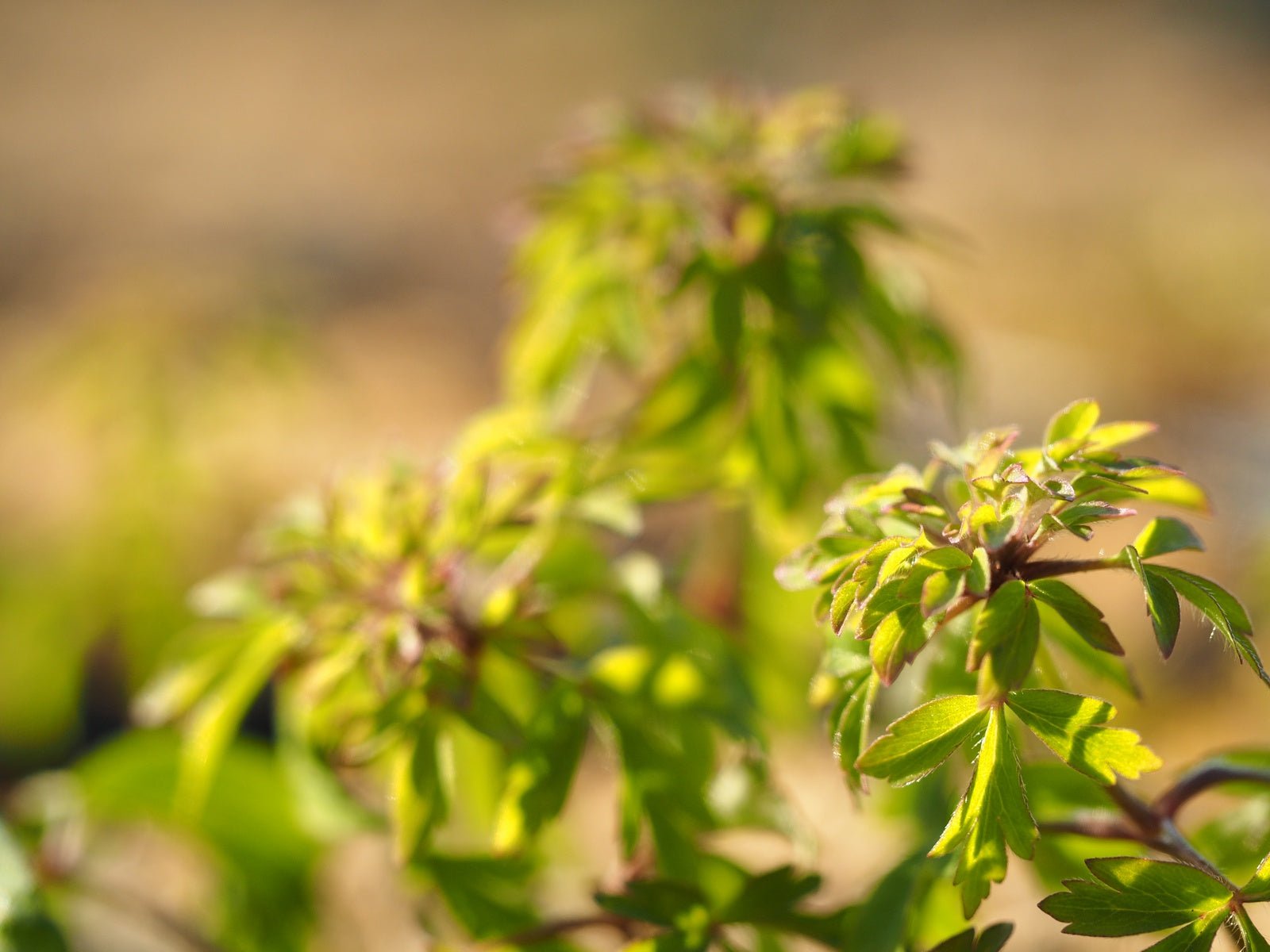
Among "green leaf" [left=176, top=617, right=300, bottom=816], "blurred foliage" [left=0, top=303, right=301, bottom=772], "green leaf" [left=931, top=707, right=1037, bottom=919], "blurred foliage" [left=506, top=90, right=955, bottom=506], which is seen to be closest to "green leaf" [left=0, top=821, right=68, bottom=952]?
"green leaf" [left=176, top=617, right=300, bottom=816]

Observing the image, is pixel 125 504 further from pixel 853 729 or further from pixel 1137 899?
pixel 1137 899

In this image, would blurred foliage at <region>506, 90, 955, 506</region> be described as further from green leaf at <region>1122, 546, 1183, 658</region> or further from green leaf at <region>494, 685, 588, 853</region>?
green leaf at <region>1122, 546, 1183, 658</region>

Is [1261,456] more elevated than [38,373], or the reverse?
[1261,456]

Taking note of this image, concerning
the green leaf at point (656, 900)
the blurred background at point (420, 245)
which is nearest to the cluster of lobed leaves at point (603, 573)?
Result: the green leaf at point (656, 900)

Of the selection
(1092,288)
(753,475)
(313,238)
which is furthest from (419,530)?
(313,238)

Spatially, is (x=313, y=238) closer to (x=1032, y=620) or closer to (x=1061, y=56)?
(x=1061, y=56)

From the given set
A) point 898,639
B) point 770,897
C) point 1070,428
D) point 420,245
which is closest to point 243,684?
point 770,897

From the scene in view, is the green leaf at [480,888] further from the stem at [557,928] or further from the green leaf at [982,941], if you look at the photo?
the green leaf at [982,941]
